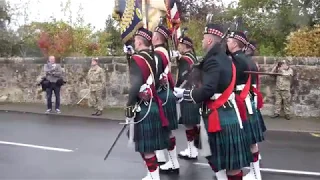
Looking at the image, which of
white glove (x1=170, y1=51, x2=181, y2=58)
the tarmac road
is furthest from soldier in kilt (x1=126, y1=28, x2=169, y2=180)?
white glove (x1=170, y1=51, x2=181, y2=58)

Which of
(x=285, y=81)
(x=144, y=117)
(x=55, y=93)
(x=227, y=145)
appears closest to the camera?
(x=227, y=145)

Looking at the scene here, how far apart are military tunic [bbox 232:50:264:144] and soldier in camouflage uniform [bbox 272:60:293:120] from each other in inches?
211

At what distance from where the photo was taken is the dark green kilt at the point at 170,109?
6.32m

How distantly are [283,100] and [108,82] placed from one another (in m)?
4.72

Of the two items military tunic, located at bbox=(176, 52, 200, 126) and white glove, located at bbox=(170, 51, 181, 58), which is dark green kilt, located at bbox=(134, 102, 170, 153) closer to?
military tunic, located at bbox=(176, 52, 200, 126)

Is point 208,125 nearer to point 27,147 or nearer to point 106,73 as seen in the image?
point 27,147

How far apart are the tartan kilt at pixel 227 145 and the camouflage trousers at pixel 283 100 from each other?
Result: 664 cm

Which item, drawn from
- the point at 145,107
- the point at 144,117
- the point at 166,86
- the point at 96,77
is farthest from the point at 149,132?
the point at 96,77

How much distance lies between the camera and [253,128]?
5.70m

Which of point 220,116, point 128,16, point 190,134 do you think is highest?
point 128,16

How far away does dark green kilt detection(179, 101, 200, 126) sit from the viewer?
6.84 metres

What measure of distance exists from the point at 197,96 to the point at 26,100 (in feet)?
35.3

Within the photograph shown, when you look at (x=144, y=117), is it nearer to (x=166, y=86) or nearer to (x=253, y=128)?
(x=166, y=86)

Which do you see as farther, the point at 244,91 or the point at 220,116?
the point at 244,91
